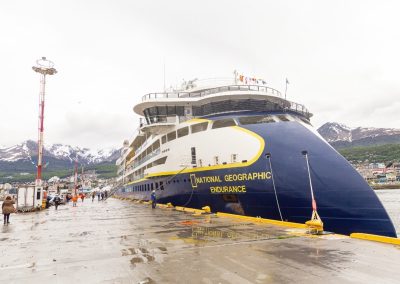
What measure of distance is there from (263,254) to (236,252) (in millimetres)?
724

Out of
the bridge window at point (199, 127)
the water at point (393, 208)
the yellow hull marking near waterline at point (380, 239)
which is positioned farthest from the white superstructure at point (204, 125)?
the water at point (393, 208)

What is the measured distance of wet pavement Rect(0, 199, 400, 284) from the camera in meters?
6.11

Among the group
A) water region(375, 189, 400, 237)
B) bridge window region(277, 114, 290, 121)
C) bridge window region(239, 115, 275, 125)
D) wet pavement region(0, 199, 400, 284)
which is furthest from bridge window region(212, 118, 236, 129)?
water region(375, 189, 400, 237)

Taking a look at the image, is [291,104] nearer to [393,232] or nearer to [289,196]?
[289,196]

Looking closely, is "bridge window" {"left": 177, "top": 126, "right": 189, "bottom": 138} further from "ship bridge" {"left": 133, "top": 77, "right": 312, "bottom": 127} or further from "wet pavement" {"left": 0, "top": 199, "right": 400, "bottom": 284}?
"wet pavement" {"left": 0, "top": 199, "right": 400, "bottom": 284}

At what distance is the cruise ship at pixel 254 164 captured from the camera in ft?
46.8

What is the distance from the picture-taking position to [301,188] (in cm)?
1486

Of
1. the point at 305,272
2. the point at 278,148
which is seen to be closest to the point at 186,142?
the point at 278,148

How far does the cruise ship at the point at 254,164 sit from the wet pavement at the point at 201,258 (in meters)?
3.88

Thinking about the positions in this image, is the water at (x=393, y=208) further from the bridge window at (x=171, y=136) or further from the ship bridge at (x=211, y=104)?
the bridge window at (x=171, y=136)

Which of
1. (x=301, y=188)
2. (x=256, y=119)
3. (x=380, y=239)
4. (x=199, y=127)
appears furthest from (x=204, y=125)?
(x=380, y=239)

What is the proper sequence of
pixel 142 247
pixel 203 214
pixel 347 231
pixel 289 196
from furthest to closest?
pixel 203 214
pixel 289 196
pixel 347 231
pixel 142 247

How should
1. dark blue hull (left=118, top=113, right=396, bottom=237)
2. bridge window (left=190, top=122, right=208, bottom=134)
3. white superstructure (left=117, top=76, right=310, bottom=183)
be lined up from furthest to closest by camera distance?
bridge window (left=190, top=122, right=208, bottom=134)
white superstructure (left=117, top=76, right=310, bottom=183)
dark blue hull (left=118, top=113, right=396, bottom=237)

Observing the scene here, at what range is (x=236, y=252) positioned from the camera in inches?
320
